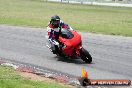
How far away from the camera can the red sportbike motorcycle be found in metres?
14.9

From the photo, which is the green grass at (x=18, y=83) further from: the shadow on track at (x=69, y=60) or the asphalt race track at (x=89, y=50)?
the shadow on track at (x=69, y=60)

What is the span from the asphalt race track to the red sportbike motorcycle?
0.85 feet

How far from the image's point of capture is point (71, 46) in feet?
49.0

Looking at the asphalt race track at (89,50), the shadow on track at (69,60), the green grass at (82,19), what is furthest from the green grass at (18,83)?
the green grass at (82,19)

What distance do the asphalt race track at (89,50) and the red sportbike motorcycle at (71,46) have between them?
0.26 m

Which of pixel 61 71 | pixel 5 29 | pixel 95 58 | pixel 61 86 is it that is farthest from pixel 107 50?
pixel 5 29

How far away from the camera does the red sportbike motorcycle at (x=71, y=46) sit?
49.0ft

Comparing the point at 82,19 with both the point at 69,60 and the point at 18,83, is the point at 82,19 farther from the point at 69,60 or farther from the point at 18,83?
the point at 18,83

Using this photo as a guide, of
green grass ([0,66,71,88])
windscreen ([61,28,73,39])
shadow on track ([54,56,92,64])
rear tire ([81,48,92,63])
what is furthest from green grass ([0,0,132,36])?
green grass ([0,66,71,88])

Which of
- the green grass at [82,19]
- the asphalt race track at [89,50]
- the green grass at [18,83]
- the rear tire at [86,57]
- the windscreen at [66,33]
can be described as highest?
the windscreen at [66,33]

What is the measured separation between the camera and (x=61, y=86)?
34.9 feet

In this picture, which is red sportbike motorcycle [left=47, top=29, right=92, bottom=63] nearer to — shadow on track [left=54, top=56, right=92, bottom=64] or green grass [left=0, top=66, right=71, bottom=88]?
shadow on track [left=54, top=56, right=92, bottom=64]

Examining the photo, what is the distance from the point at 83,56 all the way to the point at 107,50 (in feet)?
11.3

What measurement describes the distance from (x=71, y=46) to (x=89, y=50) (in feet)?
10.7
